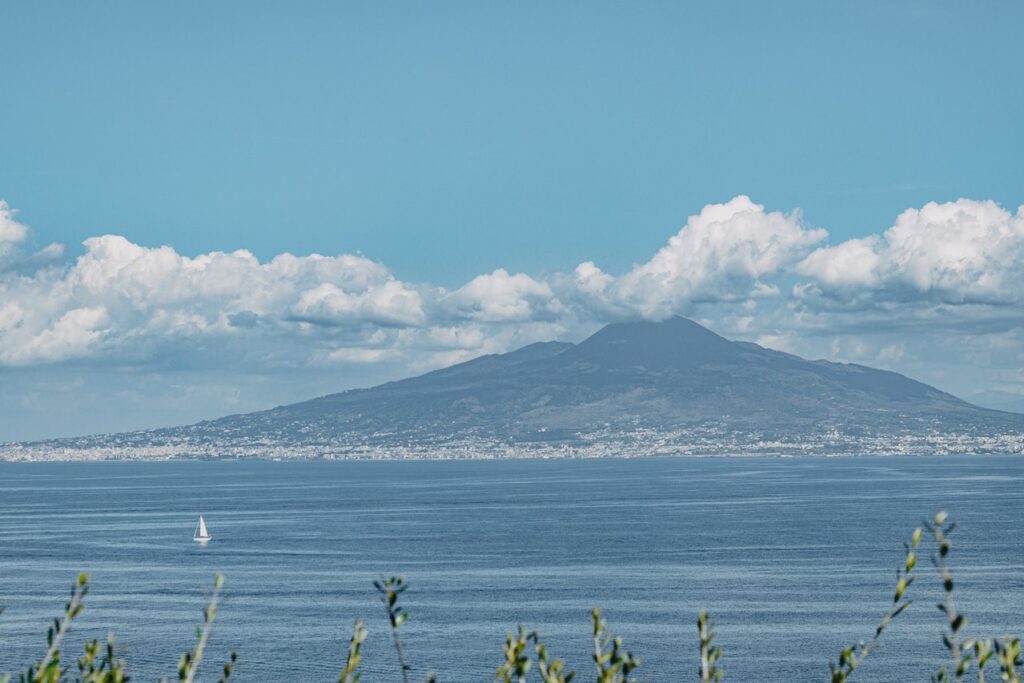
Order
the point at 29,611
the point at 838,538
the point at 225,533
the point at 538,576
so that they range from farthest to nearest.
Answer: the point at 225,533, the point at 838,538, the point at 538,576, the point at 29,611

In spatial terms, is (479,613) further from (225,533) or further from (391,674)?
(225,533)

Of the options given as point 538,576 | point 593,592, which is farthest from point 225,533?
point 593,592

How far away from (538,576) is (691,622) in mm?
32761

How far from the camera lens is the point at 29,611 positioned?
11050 cm

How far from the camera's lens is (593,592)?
12225 cm

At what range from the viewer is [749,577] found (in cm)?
12775

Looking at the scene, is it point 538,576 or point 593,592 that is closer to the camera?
point 593,592

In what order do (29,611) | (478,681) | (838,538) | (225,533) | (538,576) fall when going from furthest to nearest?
(225,533), (838,538), (538,576), (29,611), (478,681)

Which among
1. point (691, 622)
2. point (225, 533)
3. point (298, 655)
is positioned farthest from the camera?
point (225, 533)

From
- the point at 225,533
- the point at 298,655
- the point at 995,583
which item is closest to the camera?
the point at 298,655

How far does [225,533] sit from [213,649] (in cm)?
9848

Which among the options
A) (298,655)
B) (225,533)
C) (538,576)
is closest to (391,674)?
(298,655)

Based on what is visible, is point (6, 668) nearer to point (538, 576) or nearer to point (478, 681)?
point (478, 681)

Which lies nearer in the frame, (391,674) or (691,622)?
(391,674)
